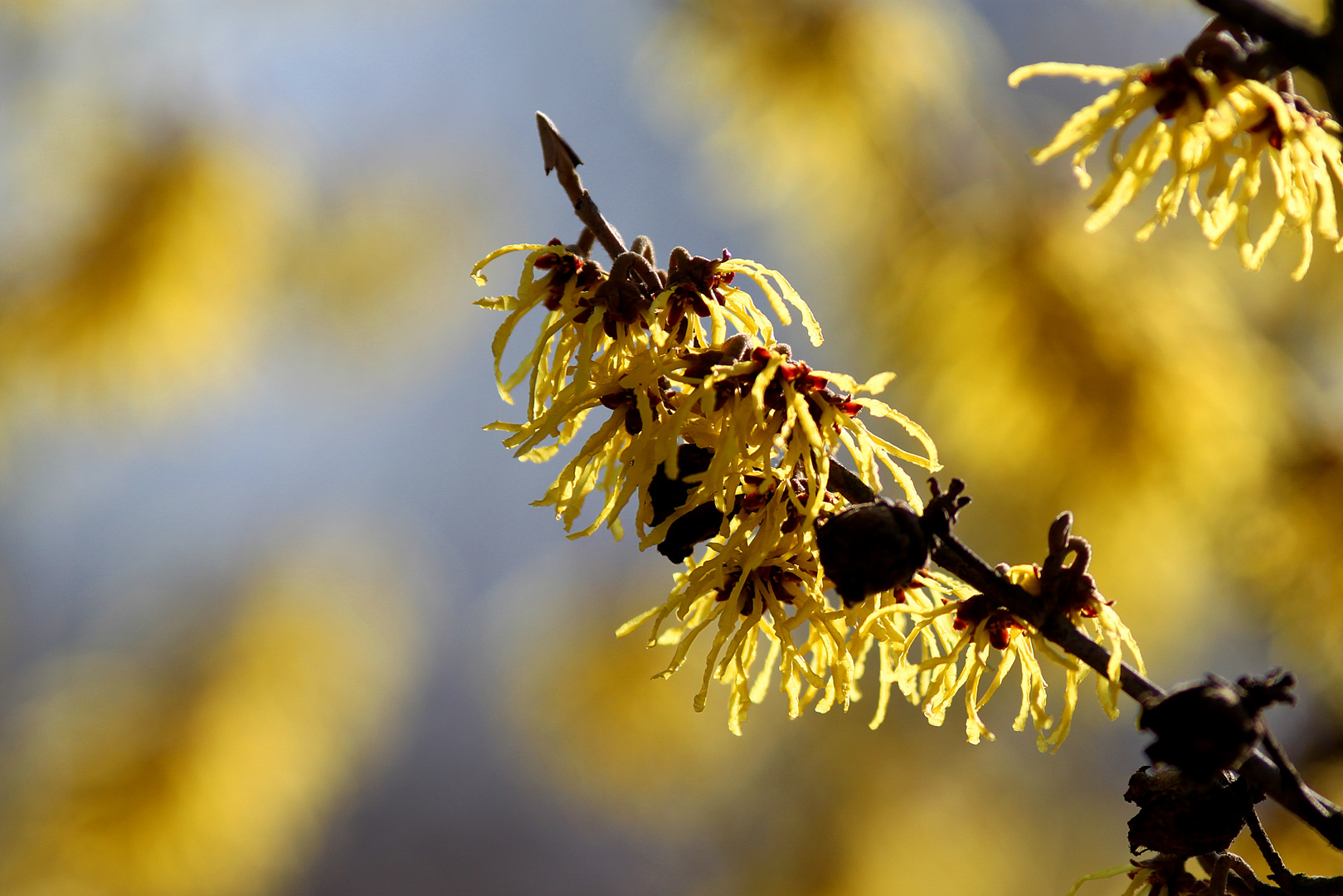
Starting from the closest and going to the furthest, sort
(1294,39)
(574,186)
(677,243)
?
(1294,39)
(574,186)
(677,243)

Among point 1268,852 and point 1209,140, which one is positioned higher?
point 1209,140

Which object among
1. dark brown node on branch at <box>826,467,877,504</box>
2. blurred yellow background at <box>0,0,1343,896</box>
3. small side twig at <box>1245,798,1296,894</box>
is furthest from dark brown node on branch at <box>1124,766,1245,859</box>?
blurred yellow background at <box>0,0,1343,896</box>

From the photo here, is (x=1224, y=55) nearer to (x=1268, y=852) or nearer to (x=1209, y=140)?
(x=1209, y=140)

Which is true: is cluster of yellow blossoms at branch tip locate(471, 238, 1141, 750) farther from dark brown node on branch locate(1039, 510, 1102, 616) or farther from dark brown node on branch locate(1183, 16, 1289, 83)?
dark brown node on branch locate(1183, 16, 1289, 83)

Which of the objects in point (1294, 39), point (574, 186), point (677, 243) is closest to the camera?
point (1294, 39)

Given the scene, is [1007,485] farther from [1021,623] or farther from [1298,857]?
[1021,623]

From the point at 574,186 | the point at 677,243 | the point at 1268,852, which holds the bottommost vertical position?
the point at 1268,852

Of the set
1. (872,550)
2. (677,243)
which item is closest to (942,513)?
(872,550)

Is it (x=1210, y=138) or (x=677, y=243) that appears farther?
(x=677, y=243)
